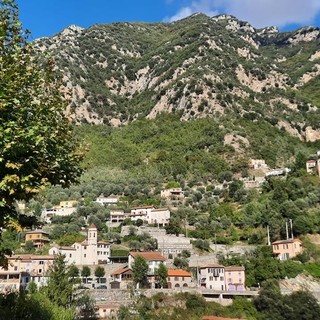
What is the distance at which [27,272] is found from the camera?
209ft

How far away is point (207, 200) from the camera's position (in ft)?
306

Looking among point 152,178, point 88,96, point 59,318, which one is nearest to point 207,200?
point 152,178

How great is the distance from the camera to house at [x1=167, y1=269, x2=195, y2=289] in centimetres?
6190

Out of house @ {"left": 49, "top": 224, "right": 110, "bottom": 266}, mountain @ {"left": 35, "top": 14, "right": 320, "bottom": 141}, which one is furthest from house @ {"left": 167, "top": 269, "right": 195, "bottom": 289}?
mountain @ {"left": 35, "top": 14, "right": 320, "bottom": 141}

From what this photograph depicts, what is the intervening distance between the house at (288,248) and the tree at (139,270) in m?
20.7

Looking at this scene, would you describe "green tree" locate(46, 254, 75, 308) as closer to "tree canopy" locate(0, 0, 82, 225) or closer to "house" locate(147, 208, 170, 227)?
"tree canopy" locate(0, 0, 82, 225)

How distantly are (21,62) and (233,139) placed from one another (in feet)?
365

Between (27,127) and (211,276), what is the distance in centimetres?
5611

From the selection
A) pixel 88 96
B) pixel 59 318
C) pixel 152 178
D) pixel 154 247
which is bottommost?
pixel 59 318

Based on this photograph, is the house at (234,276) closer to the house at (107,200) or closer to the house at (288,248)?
the house at (288,248)

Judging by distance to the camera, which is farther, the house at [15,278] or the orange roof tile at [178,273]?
the orange roof tile at [178,273]

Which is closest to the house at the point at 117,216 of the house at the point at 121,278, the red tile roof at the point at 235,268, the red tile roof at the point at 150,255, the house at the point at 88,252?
the house at the point at 88,252

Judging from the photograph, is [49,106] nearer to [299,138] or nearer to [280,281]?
[280,281]

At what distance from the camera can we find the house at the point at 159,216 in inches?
3376
